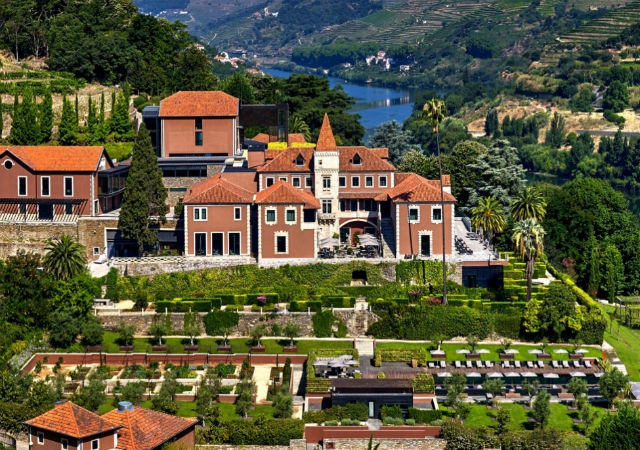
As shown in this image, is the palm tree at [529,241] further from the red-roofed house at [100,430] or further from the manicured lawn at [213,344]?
the red-roofed house at [100,430]

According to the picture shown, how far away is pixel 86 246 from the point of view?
86.6 meters

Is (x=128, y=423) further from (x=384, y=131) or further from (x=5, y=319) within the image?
(x=384, y=131)

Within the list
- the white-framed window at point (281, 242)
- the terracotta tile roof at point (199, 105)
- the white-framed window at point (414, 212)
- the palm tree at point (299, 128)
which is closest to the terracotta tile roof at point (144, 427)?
the white-framed window at point (281, 242)

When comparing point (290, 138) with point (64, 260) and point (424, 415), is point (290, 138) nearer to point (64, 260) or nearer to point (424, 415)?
point (64, 260)

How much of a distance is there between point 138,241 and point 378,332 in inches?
643

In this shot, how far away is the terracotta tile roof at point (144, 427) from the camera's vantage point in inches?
2360

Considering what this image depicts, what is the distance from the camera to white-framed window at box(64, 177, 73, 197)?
8744 centimetres

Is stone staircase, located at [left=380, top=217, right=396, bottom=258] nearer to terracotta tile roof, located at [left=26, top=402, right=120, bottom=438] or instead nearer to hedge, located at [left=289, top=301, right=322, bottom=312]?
hedge, located at [left=289, top=301, right=322, bottom=312]

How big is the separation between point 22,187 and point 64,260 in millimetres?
9817

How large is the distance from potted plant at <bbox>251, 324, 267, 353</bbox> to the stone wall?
12.3 meters

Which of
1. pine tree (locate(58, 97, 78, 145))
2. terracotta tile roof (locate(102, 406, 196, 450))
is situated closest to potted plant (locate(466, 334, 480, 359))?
terracotta tile roof (locate(102, 406, 196, 450))

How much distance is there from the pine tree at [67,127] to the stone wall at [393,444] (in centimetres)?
4141

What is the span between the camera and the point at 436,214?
84.2 m

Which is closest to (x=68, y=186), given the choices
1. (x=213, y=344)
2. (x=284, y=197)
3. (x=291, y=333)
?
(x=284, y=197)
